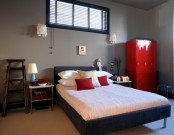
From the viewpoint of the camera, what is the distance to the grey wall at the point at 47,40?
3.31 metres

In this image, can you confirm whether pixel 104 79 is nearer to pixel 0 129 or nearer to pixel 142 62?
pixel 142 62

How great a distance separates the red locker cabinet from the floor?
185 cm

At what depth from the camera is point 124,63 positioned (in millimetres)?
4883

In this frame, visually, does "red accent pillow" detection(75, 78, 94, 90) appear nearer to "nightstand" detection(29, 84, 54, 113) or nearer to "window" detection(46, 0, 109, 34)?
"nightstand" detection(29, 84, 54, 113)

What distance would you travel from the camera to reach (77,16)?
4.11m

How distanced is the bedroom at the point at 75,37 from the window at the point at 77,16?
Result: 0.16 meters

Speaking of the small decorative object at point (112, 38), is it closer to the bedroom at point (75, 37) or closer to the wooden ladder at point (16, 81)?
the bedroom at point (75, 37)

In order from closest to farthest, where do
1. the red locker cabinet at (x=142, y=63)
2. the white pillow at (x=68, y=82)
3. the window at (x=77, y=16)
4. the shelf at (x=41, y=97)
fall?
the shelf at (x=41, y=97) → the white pillow at (x=68, y=82) → the window at (x=77, y=16) → the red locker cabinet at (x=142, y=63)

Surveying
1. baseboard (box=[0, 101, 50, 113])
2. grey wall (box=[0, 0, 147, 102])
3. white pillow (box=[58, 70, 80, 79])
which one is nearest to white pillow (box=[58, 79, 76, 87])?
white pillow (box=[58, 70, 80, 79])

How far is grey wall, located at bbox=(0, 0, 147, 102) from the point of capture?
10.8 ft

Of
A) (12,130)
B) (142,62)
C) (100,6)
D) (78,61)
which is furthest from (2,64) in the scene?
(142,62)

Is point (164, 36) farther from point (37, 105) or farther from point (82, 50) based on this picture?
point (37, 105)

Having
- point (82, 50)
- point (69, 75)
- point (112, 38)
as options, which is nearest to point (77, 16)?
point (82, 50)

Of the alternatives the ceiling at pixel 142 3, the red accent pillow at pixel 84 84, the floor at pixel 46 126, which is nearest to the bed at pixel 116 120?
the floor at pixel 46 126
